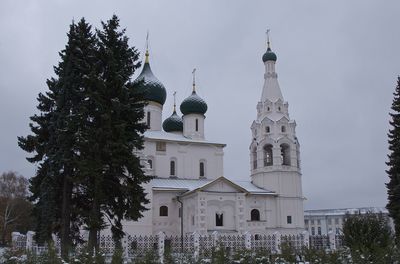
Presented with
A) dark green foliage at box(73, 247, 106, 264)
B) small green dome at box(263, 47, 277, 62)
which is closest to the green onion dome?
small green dome at box(263, 47, 277, 62)

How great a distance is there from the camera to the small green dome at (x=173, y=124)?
40.2 metres

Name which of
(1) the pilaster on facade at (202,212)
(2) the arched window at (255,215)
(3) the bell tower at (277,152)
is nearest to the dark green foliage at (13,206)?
(1) the pilaster on facade at (202,212)

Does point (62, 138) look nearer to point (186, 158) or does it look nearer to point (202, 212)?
point (202, 212)

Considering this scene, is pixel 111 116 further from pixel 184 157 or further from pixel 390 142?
pixel 184 157

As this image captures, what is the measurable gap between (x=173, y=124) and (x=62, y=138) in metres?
25.8

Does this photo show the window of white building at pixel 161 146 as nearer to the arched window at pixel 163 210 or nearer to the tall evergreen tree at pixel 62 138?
the arched window at pixel 163 210

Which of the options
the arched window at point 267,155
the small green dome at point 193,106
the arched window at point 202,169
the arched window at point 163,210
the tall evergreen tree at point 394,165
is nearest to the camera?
the tall evergreen tree at point 394,165

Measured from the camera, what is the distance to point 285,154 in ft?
117

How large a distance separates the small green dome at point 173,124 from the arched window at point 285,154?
9840mm

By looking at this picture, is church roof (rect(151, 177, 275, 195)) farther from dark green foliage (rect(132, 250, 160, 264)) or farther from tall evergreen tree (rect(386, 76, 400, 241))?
dark green foliage (rect(132, 250, 160, 264))

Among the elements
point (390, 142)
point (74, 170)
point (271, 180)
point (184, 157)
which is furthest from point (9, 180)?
point (390, 142)

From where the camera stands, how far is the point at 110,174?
14953 mm

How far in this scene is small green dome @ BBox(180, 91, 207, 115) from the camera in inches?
1480

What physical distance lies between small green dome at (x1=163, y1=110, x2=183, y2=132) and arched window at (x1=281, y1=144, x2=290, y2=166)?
32.3 feet
